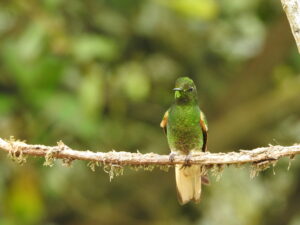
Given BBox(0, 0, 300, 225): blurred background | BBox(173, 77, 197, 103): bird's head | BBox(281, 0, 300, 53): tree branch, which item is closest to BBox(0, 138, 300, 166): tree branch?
BBox(281, 0, 300, 53): tree branch

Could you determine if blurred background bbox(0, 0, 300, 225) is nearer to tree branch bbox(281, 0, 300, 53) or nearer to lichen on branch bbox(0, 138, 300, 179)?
lichen on branch bbox(0, 138, 300, 179)

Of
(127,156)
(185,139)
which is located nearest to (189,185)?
(185,139)

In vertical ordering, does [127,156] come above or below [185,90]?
below

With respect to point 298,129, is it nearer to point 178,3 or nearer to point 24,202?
point 178,3

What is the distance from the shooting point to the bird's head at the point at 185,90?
9.62ft

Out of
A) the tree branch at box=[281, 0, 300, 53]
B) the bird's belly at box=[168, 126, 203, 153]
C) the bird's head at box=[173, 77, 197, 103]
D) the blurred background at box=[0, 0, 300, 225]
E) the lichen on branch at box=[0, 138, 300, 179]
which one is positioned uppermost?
the blurred background at box=[0, 0, 300, 225]

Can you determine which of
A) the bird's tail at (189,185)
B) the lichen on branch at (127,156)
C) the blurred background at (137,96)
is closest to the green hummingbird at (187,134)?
the bird's tail at (189,185)

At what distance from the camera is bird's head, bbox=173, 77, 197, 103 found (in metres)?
2.93

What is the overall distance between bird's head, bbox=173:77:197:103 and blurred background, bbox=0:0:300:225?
1.47 meters

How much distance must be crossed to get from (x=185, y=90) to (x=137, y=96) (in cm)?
194

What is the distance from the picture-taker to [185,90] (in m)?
2.98

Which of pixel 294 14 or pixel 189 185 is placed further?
pixel 189 185

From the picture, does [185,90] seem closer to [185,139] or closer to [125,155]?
[185,139]

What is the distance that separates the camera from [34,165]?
5.23 m
